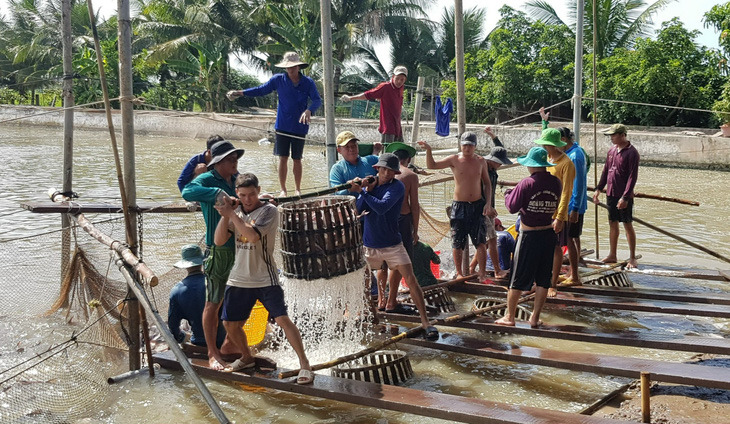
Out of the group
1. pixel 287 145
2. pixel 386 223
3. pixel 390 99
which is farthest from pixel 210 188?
pixel 390 99

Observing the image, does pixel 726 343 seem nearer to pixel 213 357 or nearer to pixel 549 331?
pixel 549 331

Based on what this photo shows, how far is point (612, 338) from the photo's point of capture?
5.94 metres

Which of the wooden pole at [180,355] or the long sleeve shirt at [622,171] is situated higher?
the long sleeve shirt at [622,171]

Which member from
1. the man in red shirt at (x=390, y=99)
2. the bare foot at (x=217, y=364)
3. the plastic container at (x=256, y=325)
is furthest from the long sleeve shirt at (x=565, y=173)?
the bare foot at (x=217, y=364)

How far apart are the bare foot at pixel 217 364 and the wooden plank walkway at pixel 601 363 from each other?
165cm

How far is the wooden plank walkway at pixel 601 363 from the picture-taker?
16.4 feet

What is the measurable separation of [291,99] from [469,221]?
8.43ft

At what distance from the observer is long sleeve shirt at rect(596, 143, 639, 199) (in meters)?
8.59

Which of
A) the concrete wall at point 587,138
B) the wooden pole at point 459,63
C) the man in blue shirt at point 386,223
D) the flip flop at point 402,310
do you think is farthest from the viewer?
the concrete wall at point 587,138

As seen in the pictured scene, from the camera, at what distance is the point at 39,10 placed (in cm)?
4309

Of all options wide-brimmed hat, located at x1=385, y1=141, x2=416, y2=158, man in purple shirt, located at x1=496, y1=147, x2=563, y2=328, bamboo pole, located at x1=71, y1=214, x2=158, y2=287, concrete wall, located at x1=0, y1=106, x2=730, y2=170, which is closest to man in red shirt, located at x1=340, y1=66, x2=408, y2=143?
wide-brimmed hat, located at x1=385, y1=141, x2=416, y2=158

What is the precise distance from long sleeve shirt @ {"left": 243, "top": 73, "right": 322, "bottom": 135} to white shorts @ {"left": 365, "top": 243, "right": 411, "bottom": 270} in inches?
A: 88.5

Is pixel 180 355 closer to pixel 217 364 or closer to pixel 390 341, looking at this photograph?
pixel 217 364

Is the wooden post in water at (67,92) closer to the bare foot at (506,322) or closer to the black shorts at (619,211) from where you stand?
the bare foot at (506,322)
